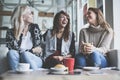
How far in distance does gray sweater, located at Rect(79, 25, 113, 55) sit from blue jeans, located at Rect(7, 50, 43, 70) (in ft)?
2.17

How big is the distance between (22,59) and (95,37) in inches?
35.3

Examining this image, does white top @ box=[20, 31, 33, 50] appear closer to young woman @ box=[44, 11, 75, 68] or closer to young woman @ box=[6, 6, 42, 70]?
young woman @ box=[6, 6, 42, 70]

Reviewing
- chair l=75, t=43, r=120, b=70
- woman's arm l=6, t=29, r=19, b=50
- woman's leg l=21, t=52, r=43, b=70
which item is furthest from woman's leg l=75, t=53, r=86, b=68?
woman's arm l=6, t=29, r=19, b=50

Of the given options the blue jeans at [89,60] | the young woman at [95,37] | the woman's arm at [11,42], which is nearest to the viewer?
the blue jeans at [89,60]

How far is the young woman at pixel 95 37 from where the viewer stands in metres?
2.21

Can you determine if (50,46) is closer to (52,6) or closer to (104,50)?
(104,50)

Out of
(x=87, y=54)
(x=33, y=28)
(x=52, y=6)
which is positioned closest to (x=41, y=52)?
(x=33, y=28)

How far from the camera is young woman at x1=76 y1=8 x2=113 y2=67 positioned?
2213mm

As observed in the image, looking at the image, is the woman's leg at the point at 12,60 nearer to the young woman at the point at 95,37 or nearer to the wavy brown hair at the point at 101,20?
the young woman at the point at 95,37

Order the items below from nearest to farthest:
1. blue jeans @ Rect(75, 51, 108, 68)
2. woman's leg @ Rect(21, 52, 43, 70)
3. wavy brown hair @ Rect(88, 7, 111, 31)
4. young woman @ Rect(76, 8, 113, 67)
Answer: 1. woman's leg @ Rect(21, 52, 43, 70)
2. blue jeans @ Rect(75, 51, 108, 68)
3. young woman @ Rect(76, 8, 113, 67)
4. wavy brown hair @ Rect(88, 7, 111, 31)

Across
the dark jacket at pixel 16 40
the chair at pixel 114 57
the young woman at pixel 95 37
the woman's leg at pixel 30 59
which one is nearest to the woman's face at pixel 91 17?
the young woman at pixel 95 37

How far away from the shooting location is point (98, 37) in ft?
8.05

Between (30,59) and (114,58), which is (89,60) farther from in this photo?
(30,59)

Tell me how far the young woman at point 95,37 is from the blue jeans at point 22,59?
45 centimetres
